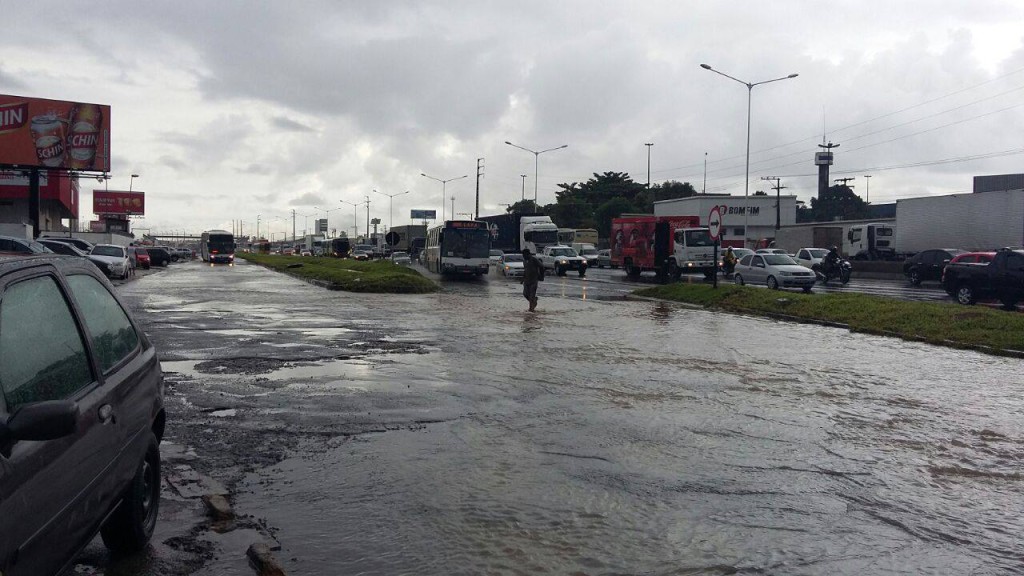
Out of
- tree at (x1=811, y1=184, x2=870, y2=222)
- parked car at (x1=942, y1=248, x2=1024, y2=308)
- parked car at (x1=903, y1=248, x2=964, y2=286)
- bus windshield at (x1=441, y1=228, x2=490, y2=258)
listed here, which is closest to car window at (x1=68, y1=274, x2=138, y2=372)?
parked car at (x1=942, y1=248, x2=1024, y2=308)

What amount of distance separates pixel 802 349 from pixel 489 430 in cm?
848

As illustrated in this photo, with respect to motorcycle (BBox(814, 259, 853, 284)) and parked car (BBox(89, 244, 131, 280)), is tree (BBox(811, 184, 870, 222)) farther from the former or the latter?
parked car (BBox(89, 244, 131, 280))

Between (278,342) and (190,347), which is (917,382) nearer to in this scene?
(278,342)

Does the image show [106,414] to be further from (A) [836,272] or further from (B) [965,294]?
(A) [836,272]

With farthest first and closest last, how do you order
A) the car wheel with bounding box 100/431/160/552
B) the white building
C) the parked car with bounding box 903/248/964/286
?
the white building
the parked car with bounding box 903/248/964/286
the car wheel with bounding box 100/431/160/552

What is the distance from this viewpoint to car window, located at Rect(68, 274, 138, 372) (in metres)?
4.03

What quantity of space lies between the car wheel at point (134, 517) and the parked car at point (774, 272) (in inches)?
1053

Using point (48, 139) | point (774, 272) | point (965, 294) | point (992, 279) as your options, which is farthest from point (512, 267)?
point (48, 139)

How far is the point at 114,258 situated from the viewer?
121 ft

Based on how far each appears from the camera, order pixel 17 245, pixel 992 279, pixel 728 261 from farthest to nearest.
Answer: pixel 728 261 < pixel 17 245 < pixel 992 279

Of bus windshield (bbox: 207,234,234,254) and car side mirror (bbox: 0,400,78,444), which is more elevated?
bus windshield (bbox: 207,234,234,254)

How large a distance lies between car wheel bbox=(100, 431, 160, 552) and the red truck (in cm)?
3489

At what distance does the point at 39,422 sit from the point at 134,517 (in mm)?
1879

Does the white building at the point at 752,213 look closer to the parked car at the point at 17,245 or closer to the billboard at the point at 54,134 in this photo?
the billboard at the point at 54,134
